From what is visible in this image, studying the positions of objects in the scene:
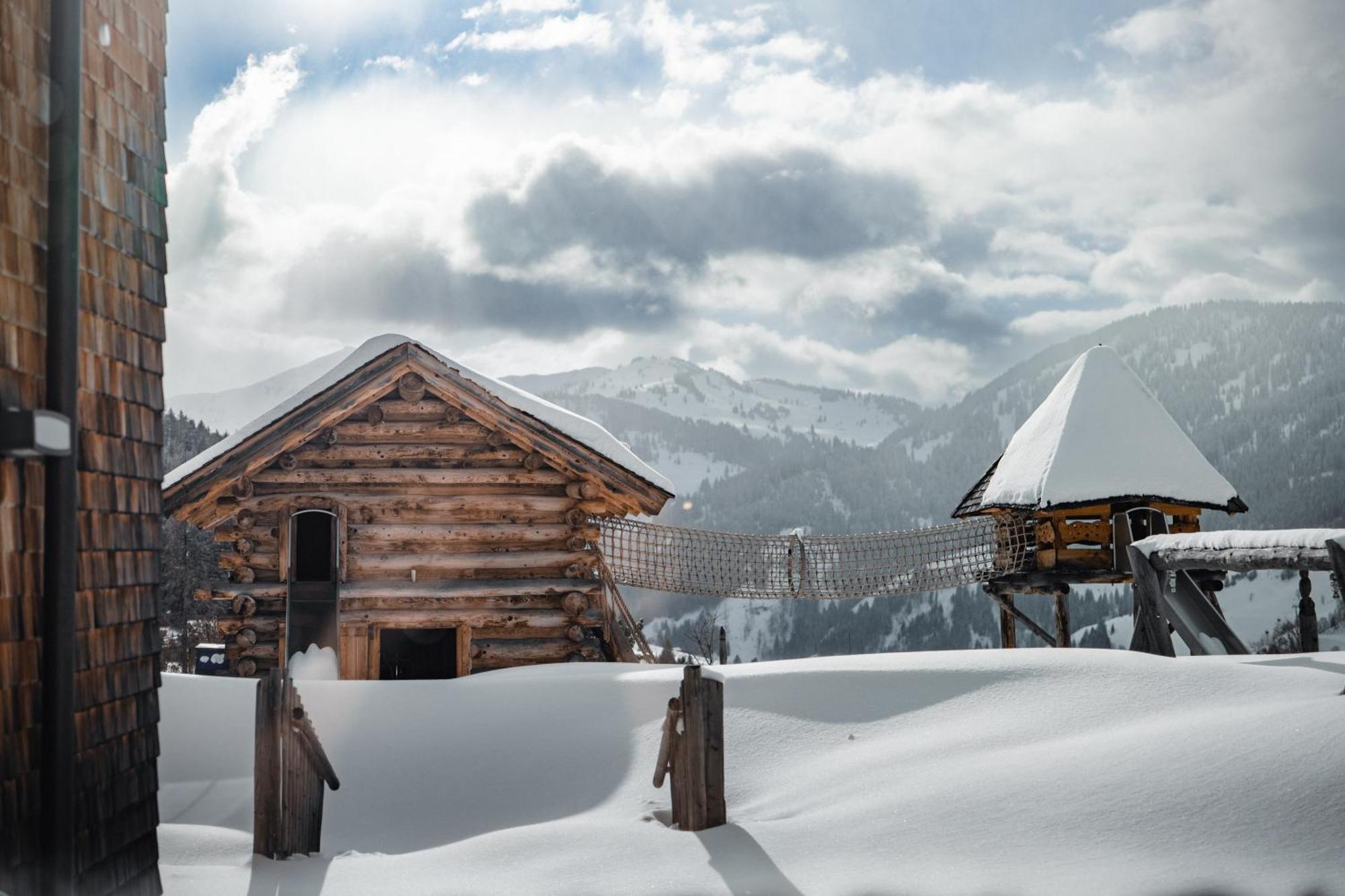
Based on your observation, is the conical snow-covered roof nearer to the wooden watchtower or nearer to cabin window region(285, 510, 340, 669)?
the wooden watchtower

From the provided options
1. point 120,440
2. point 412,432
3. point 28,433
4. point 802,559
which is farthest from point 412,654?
point 28,433

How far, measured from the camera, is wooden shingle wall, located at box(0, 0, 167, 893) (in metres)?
5.57

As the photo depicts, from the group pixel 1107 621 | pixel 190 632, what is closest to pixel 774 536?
pixel 190 632

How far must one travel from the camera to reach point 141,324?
6922 millimetres

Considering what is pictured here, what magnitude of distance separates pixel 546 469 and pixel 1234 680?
8303mm

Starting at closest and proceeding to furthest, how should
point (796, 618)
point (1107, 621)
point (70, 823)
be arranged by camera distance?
1. point (70, 823)
2. point (1107, 621)
3. point (796, 618)

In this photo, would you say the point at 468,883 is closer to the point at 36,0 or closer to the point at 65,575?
the point at 65,575

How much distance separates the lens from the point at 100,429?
6.38 metres

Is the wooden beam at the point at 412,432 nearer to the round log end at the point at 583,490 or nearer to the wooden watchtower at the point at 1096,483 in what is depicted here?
the round log end at the point at 583,490

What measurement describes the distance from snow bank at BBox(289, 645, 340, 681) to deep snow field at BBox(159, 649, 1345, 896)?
2177 mm

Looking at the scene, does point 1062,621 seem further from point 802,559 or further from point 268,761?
point 268,761

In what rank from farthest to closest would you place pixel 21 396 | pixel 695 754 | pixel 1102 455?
pixel 1102 455 → pixel 695 754 → pixel 21 396

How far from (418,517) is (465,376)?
1.92 metres

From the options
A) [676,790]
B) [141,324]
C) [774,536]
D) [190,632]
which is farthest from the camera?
[190,632]
